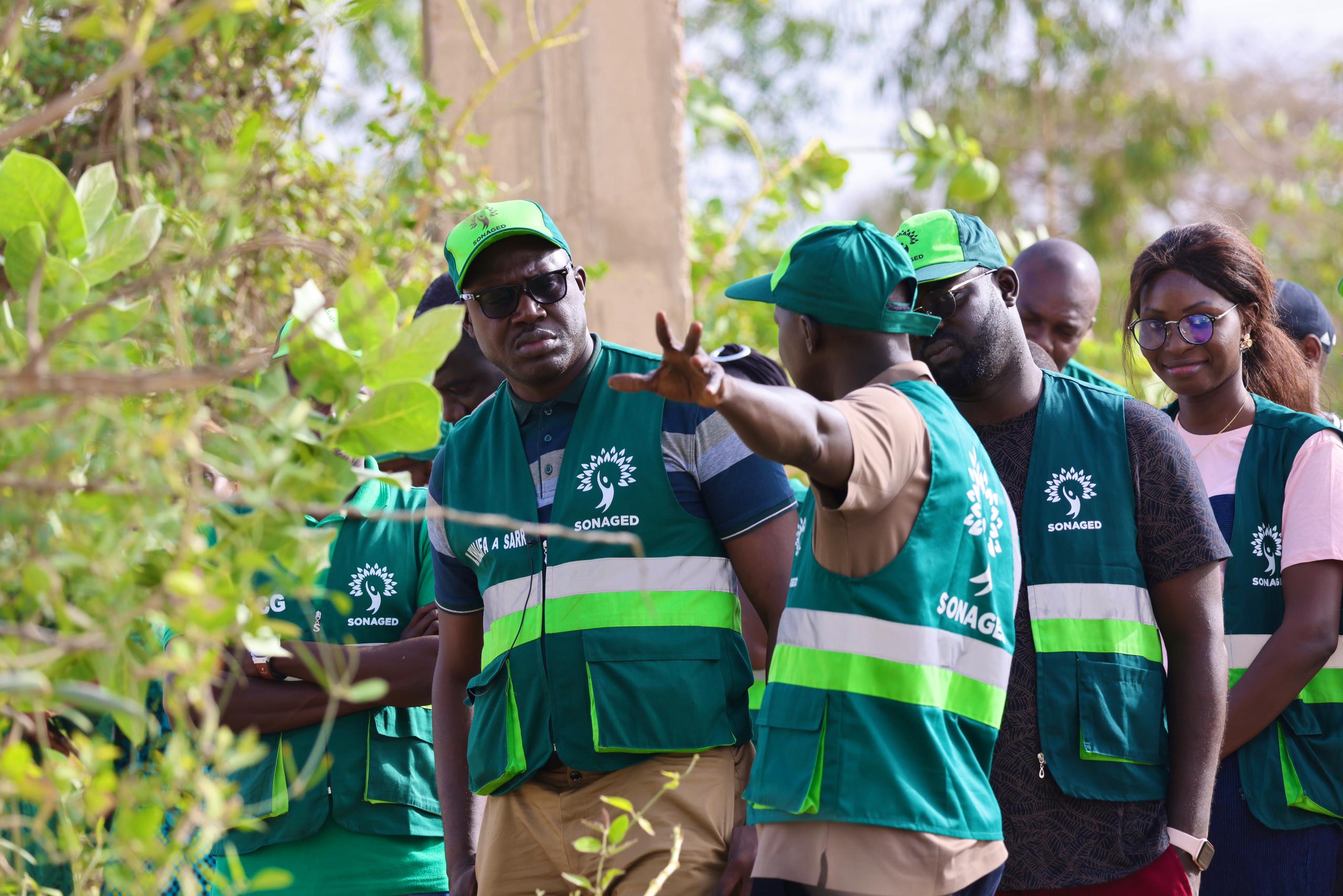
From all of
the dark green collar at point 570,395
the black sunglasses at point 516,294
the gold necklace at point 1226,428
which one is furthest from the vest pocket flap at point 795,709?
the gold necklace at point 1226,428

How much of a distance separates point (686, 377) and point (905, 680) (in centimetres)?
67

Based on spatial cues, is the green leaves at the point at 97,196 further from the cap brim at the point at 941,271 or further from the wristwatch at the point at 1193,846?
the wristwatch at the point at 1193,846

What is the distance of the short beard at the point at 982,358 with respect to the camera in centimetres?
288

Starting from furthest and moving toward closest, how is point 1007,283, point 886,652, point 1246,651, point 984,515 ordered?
1. point 1246,651
2. point 1007,283
3. point 984,515
4. point 886,652

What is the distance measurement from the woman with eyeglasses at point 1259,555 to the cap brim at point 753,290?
1.20 metres

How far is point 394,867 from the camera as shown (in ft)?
10.5

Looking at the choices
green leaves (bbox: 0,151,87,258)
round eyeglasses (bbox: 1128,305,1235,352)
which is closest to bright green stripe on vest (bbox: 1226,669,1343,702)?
round eyeglasses (bbox: 1128,305,1235,352)

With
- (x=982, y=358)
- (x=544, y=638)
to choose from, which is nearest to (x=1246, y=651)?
(x=982, y=358)

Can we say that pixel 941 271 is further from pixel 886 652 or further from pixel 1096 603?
pixel 886 652

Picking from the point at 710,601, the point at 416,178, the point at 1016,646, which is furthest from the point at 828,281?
the point at 416,178

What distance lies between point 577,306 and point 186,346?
146 cm

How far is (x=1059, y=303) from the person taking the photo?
13.7 feet

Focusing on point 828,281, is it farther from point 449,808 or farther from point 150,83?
point 150,83

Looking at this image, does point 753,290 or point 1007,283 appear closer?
point 753,290
